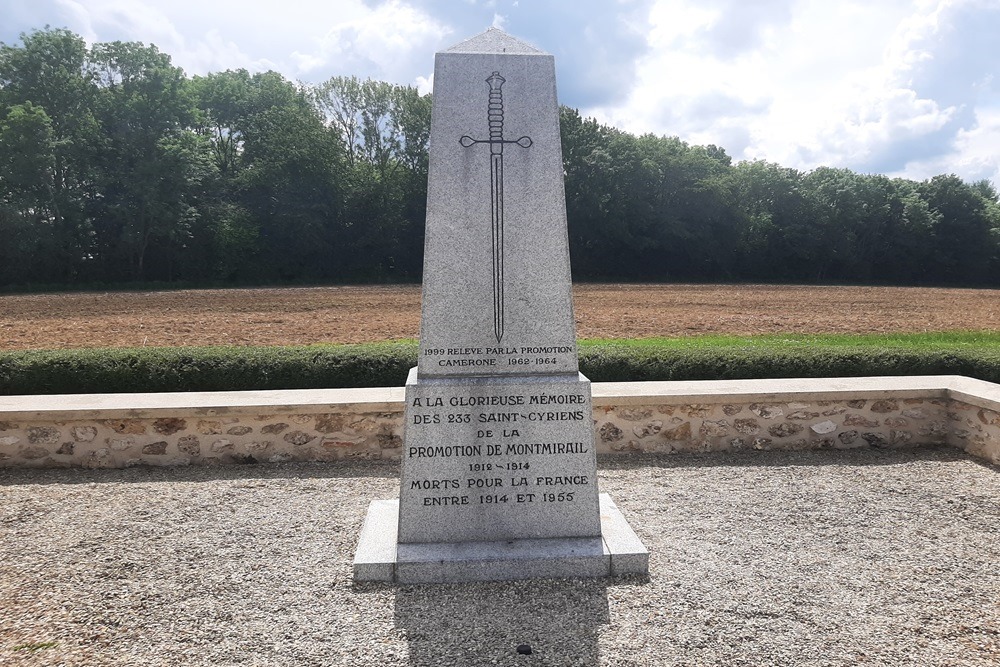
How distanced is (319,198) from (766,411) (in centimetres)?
4111

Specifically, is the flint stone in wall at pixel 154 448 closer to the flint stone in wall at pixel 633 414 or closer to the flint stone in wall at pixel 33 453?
the flint stone in wall at pixel 33 453

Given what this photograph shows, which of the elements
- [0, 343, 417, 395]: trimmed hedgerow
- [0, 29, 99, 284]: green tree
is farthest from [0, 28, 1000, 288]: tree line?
[0, 343, 417, 395]: trimmed hedgerow

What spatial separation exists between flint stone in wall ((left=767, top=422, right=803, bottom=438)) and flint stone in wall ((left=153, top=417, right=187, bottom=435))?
5.39 m

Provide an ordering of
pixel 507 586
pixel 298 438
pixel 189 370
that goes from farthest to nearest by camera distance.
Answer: pixel 189 370, pixel 298 438, pixel 507 586

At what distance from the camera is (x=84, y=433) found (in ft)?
19.1

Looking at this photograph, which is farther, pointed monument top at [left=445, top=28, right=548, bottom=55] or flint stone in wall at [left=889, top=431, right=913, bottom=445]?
flint stone in wall at [left=889, top=431, right=913, bottom=445]

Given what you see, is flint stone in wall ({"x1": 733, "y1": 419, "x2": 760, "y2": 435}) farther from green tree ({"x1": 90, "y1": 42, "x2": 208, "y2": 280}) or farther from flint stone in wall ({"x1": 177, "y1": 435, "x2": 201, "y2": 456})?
green tree ({"x1": 90, "y1": 42, "x2": 208, "y2": 280})

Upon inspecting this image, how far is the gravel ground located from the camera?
122 inches

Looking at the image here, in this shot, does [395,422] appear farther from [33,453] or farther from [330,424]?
[33,453]

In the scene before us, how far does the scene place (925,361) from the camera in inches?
311

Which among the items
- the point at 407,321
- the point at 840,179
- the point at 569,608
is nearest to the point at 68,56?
the point at 407,321

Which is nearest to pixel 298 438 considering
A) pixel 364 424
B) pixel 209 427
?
pixel 364 424

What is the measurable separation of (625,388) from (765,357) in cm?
225

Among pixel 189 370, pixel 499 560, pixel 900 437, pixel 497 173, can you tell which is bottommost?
pixel 499 560
